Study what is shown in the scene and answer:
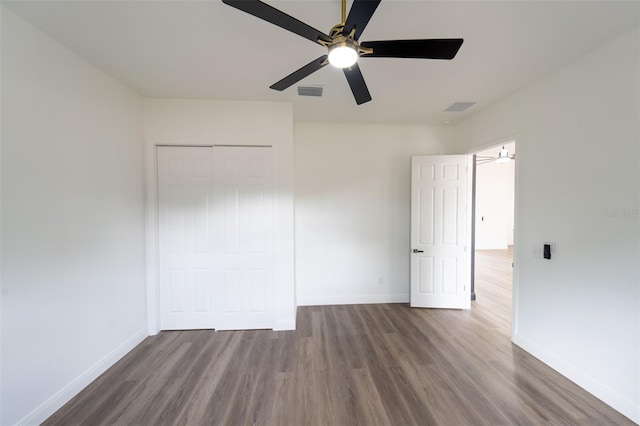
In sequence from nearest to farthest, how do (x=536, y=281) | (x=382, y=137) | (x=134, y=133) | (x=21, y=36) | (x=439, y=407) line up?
1. (x=21, y=36)
2. (x=439, y=407)
3. (x=536, y=281)
4. (x=134, y=133)
5. (x=382, y=137)

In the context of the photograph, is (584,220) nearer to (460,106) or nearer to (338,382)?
(460,106)

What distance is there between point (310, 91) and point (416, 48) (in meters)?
1.43

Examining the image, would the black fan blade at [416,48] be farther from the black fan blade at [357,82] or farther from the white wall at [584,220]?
the white wall at [584,220]

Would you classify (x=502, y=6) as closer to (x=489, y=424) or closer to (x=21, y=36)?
(x=489, y=424)

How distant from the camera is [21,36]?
4.93 ft

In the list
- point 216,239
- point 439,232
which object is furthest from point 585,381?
point 216,239

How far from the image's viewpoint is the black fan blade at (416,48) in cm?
118

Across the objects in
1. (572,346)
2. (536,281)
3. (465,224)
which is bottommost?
(572,346)

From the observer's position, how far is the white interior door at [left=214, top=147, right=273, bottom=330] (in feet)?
9.02

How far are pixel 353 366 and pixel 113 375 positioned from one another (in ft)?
7.15

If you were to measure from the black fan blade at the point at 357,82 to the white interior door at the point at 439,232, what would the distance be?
6.23 ft

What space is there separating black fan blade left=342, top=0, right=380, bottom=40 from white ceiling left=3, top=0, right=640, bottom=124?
0.41m

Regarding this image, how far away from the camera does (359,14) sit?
1057mm

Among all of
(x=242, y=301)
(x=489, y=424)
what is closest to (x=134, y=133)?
(x=242, y=301)
